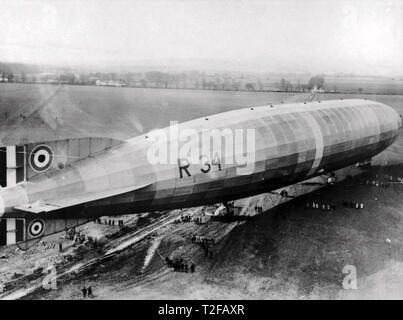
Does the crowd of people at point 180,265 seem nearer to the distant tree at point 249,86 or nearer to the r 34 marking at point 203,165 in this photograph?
the r 34 marking at point 203,165

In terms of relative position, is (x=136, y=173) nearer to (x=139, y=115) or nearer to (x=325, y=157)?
(x=325, y=157)

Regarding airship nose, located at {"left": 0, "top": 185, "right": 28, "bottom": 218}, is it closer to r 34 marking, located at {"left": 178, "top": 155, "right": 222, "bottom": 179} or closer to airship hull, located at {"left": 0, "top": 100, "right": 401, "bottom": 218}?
airship hull, located at {"left": 0, "top": 100, "right": 401, "bottom": 218}

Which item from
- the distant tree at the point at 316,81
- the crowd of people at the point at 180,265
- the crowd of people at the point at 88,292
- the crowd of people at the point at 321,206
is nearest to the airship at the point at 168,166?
the crowd of people at the point at 321,206

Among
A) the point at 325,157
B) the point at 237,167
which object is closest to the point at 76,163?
the point at 237,167

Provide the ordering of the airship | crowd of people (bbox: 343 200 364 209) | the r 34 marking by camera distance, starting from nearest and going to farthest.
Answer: the airship → the r 34 marking → crowd of people (bbox: 343 200 364 209)

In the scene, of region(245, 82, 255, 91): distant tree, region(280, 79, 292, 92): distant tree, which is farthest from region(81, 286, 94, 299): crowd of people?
region(245, 82, 255, 91): distant tree

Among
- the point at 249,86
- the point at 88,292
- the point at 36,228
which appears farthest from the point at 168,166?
the point at 249,86
